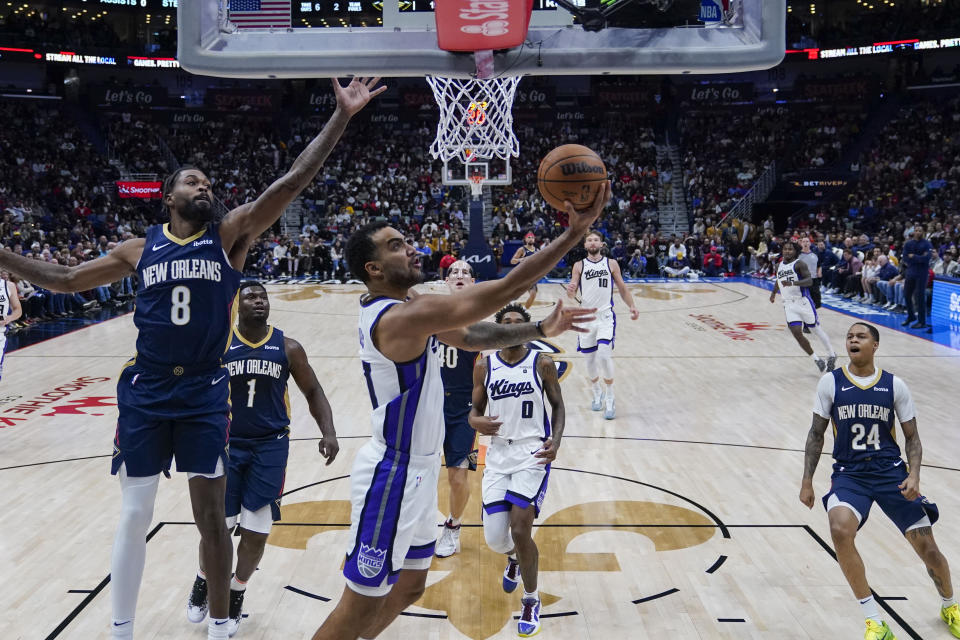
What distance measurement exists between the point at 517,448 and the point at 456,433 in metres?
0.82

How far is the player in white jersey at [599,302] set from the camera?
30.4ft

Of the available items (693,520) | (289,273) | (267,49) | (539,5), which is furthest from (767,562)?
(289,273)

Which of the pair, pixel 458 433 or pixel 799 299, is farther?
pixel 799 299

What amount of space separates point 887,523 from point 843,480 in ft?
5.80

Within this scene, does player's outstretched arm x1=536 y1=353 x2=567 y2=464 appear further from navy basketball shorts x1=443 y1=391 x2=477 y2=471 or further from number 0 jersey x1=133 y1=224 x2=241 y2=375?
number 0 jersey x1=133 y1=224 x2=241 y2=375

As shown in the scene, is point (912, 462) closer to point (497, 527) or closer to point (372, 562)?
point (497, 527)

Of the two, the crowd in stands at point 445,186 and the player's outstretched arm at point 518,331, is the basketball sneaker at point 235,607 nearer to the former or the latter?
the player's outstretched arm at point 518,331

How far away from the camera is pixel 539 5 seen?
20.0 feet

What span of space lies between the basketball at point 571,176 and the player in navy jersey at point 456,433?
4.73ft

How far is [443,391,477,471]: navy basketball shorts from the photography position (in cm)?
549

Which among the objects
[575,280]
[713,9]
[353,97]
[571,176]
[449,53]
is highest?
[713,9]

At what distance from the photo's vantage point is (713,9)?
6145 millimetres

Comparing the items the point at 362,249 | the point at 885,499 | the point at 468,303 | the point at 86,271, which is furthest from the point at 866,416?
the point at 86,271

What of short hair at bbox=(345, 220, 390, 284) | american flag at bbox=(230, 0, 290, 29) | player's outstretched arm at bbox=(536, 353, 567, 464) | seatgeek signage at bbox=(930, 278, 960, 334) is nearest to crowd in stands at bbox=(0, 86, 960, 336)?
seatgeek signage at bbox=(930, 278, 960, 334)
